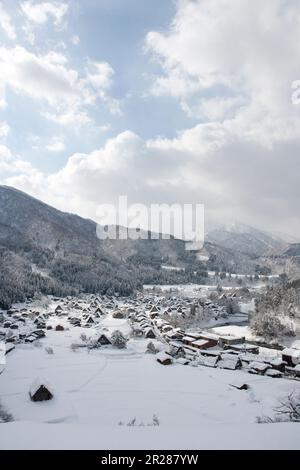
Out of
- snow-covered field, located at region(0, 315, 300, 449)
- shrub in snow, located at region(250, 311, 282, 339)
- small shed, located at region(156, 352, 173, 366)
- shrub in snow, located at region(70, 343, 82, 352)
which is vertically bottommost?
shrub in snow, located at region(250, 311, 282, 339)

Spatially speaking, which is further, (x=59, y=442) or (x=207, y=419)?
(x=207, y=419)

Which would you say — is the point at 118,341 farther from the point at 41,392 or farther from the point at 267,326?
the point at 267,326

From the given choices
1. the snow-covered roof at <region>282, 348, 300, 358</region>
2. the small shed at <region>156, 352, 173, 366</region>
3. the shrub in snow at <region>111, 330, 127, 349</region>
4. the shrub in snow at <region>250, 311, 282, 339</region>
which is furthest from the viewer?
the shrub in snow at <region>250, 311, 282, 339</region>

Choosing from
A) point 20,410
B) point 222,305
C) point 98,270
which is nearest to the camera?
point 20,410

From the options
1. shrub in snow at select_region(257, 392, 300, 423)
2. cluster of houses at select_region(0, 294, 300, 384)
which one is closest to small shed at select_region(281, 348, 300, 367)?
cluster of houses at select_region(0, 294, 300, 384)

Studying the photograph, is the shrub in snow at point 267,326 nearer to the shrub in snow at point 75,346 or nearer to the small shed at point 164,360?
the small shed at point 164,360

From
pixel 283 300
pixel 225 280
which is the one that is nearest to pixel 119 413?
pixel 283 300

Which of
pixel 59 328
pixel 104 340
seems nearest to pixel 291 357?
pixel 104 340

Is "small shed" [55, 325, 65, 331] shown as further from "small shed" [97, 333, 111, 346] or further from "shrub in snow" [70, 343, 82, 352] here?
"small shed" [97, 333, 111, 346]
